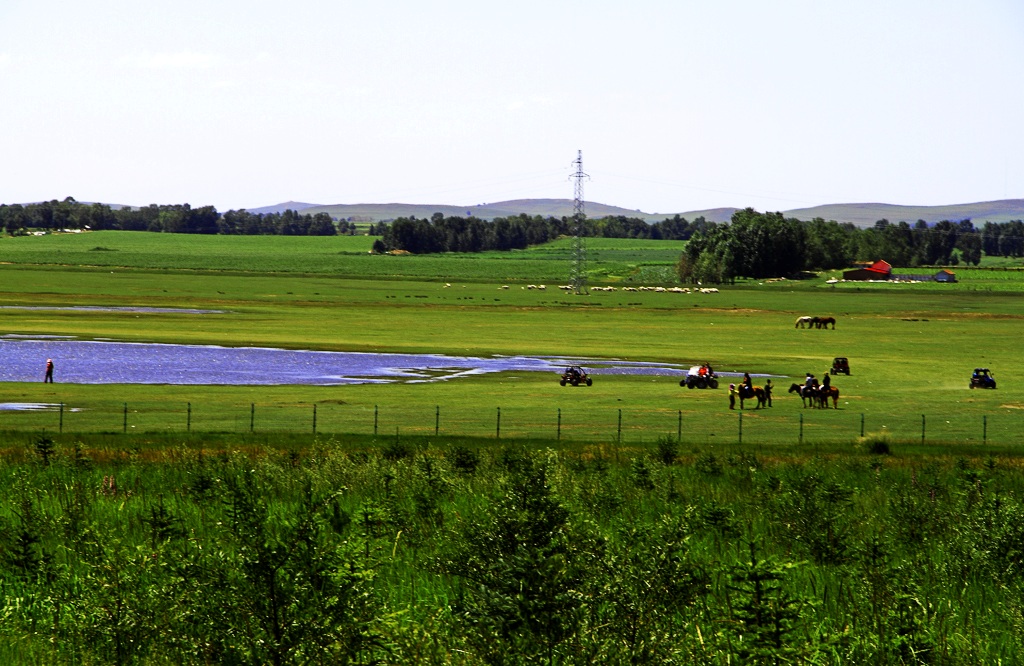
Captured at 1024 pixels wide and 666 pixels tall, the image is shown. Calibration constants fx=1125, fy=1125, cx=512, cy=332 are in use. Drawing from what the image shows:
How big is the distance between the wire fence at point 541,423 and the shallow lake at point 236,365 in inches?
475

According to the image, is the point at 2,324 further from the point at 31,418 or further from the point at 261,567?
the point at 261,567

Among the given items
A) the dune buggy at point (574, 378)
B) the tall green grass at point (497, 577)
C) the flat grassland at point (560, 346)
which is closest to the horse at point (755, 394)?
the flat grassland at point (560, 346)

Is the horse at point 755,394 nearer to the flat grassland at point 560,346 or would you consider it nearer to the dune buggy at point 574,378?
the flat grassland at point 560,346

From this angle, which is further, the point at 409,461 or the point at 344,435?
the point at 344,435

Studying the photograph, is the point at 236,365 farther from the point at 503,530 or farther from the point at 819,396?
the point at 503,530

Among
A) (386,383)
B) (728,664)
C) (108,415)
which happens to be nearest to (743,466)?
(728,664)

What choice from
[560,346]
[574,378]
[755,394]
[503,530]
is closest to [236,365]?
[574,378]

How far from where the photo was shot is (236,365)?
221 ft

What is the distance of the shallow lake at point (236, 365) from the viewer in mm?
60719

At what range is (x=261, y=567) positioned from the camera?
837 centimetres

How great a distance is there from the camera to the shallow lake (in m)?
60.7

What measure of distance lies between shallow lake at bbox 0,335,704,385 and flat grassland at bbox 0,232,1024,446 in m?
3.36

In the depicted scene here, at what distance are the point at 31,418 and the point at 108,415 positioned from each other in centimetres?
305

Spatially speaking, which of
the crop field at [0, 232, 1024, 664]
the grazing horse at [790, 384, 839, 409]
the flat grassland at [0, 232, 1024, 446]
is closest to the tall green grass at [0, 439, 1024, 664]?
the crop field at [0, 232, 1024, 664]
